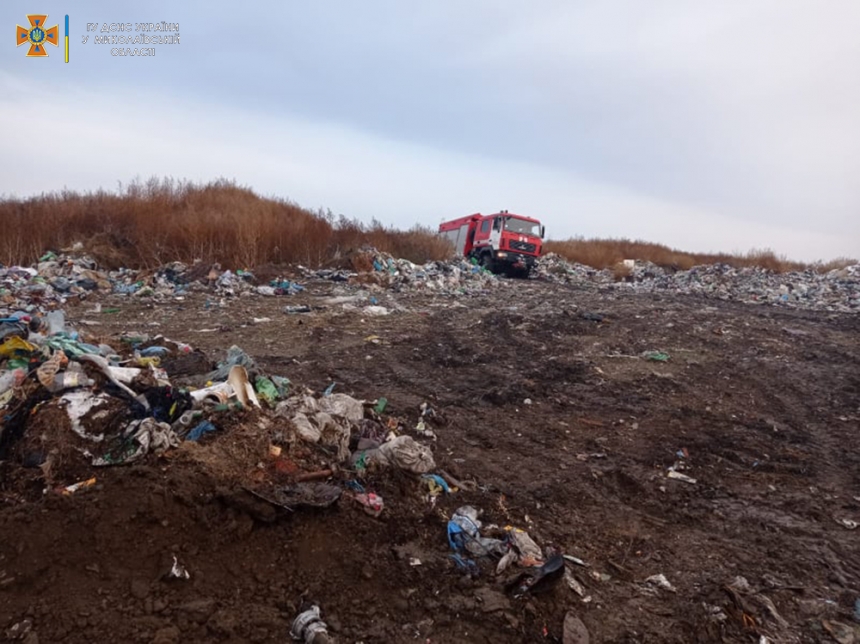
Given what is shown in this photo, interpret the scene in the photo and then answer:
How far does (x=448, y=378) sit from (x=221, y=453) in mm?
3002

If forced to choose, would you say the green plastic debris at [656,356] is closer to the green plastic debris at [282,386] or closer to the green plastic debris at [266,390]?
the green plastic debris at [282,386]

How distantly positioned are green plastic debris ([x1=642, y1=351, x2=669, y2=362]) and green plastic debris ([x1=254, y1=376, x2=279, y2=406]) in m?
4.35

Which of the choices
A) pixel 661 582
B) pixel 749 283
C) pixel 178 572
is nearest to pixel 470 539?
pixel 661 582

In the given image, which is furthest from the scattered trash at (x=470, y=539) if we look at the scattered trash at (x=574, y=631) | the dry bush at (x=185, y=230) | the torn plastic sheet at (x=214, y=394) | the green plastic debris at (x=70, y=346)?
the dry bush at (x=185, y=230)

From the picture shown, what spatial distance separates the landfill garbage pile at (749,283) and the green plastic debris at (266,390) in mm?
12218

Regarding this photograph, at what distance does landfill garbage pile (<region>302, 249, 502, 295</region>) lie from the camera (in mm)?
11773

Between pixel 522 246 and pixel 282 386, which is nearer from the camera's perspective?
pixel 282 386

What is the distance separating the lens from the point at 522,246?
17.1 m

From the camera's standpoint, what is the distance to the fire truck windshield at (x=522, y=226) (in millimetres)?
Answer: 17109

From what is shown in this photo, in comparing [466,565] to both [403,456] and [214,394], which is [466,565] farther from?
[214,394]

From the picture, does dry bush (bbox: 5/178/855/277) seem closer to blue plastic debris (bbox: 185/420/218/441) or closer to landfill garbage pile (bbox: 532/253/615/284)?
landfill garbage pile (bbox: 532/253/615/284)

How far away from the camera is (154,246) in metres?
12.1

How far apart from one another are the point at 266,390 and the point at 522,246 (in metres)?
14.6

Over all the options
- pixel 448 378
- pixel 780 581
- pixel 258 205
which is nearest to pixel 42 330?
pixel 448 378
